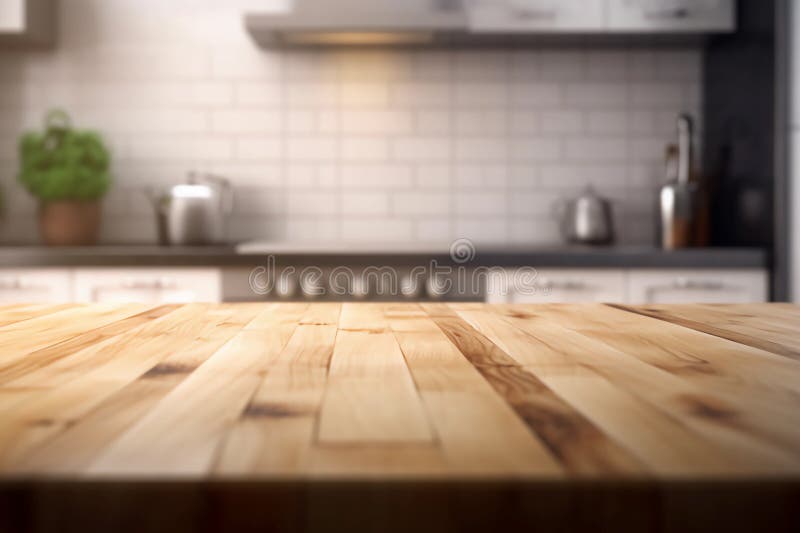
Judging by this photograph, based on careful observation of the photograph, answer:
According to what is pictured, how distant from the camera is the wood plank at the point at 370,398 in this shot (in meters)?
0.35

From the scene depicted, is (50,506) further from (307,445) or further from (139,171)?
(139,171)

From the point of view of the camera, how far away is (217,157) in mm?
2678

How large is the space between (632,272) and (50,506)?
200cm

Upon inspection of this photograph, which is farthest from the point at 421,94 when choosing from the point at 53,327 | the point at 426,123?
the point at 53,327

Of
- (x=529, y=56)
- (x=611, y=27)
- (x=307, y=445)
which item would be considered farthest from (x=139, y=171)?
(x=307, y=445)

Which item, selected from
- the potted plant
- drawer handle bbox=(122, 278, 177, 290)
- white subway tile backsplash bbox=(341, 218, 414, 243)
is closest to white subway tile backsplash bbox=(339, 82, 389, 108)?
white subway tile backsplash bbox=(341, 218, 414, 243)

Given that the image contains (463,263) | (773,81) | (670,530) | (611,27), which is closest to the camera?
(670,530)

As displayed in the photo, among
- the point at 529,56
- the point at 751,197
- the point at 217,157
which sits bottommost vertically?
the point at 751,197

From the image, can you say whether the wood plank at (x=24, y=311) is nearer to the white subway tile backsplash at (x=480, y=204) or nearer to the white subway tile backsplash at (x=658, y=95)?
the white subway tile backsplash at (x=480, y=204)

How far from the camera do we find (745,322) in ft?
2.58

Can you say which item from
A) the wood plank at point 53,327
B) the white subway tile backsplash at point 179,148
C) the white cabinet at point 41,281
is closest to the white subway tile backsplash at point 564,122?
the white subway tile backsplash at point 179,148

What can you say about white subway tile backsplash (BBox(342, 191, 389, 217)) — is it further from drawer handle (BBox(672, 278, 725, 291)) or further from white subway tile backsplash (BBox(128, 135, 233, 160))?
drawer handle (BBox(672, 278, 725, 291))

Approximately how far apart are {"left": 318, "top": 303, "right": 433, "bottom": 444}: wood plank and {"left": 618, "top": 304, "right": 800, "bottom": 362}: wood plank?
13.4 inches

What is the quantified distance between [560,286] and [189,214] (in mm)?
1268
